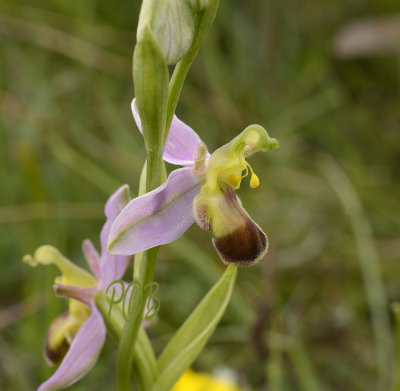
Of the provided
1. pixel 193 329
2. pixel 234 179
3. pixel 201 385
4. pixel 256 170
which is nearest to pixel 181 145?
pixel 234 179

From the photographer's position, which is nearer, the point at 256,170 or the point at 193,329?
the point at 193,329

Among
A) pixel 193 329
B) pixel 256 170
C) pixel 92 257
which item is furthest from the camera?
pixel 256 170

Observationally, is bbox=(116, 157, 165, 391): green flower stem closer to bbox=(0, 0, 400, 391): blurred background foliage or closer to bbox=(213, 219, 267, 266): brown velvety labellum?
bbox=(213, 219, 267, 266): brown velvety labellum

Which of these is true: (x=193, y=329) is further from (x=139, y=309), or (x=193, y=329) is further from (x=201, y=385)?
(x=201, y=385)

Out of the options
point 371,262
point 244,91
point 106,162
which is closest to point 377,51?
point 244,91

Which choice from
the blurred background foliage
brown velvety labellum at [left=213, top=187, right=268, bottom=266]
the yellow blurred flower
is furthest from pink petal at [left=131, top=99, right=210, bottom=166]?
the yellow blurred flower

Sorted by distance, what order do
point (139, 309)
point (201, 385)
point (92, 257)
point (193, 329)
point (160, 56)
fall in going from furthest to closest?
1. point (201, 385)
2. point (92, 257)
3. point (193, 329)
4. point (139, 309)
5. point (160, 56)

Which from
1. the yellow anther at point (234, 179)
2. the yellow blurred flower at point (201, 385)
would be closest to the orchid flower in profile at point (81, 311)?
the yellow anther at point (234, 179)

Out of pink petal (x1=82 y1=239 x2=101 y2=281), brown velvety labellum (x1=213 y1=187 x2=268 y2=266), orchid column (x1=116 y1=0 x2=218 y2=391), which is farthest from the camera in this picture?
pink petal (x1=82 y1=239 x2=101 y2=281)
